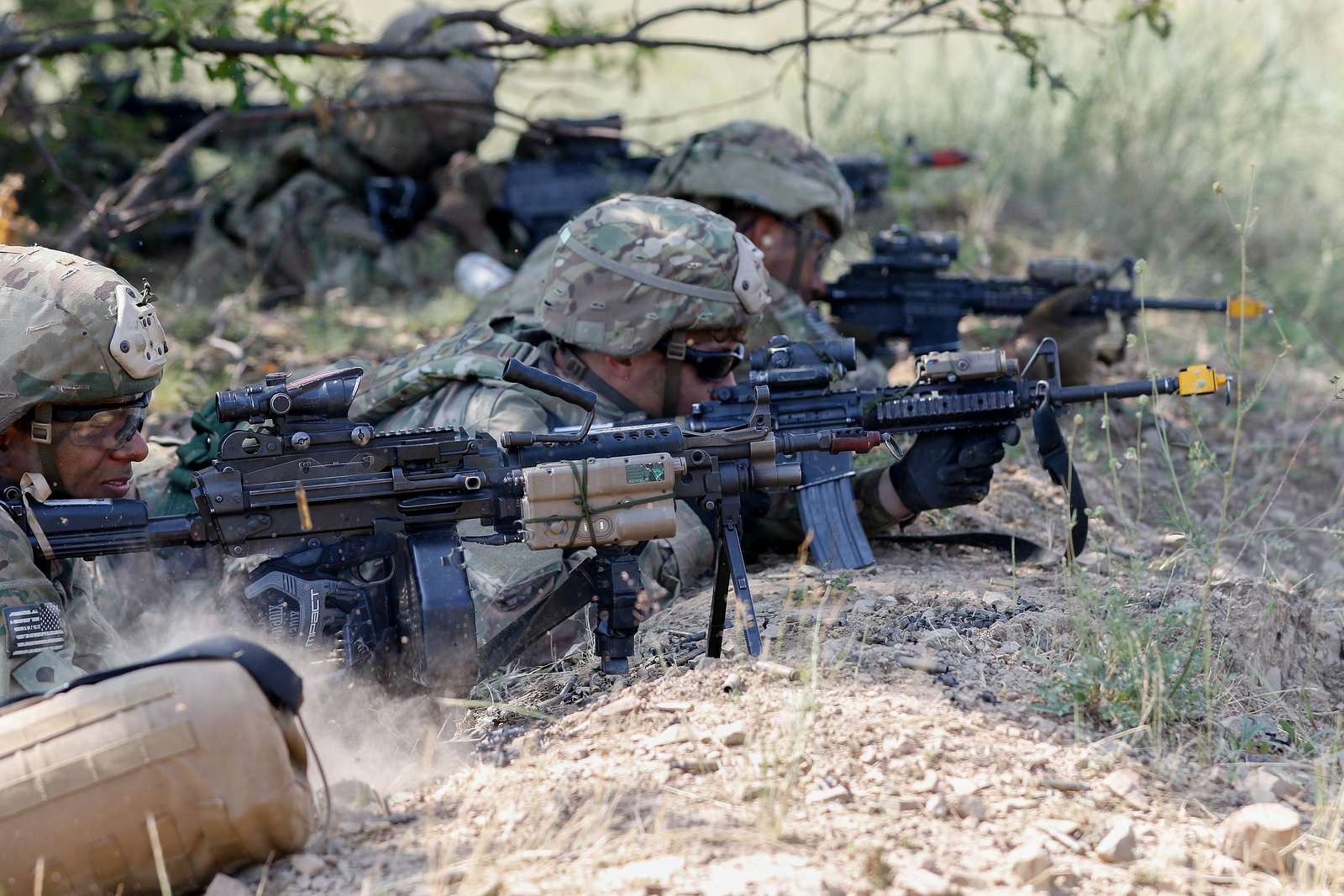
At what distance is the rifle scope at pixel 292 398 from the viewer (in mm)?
3506

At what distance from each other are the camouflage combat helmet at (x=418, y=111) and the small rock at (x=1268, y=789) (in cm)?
677

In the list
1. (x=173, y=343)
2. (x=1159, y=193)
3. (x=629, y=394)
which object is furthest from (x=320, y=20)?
(x=1159, y=193)

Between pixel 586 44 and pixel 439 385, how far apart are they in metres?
2.53

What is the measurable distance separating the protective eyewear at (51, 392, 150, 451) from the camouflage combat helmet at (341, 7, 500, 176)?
5.32 m

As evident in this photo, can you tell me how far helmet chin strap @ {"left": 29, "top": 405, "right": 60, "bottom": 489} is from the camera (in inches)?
137

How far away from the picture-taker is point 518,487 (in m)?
3.77

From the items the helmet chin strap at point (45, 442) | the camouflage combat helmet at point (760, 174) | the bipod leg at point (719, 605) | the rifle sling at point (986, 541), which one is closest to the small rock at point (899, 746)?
the bipod leg at point (719, 605)

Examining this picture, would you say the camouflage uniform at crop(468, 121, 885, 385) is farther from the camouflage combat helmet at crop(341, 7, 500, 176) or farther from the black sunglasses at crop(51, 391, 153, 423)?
the black sunglasses at crop(51, 391, 153, 423)

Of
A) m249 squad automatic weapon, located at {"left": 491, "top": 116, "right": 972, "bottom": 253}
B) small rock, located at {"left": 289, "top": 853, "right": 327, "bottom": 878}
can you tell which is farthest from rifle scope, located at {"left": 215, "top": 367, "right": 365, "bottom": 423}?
m249 squad automatic weapon, located at {"left": 491, "top": 116, "right": 972, "bottom": 253}

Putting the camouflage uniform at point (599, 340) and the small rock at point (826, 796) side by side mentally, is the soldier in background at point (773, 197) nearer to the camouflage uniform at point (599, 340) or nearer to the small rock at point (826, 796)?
the camouflage uniform at point (599, 340)

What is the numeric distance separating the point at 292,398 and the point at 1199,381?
2.84 m

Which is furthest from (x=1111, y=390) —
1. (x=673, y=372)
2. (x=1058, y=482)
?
(x=673, y=372)

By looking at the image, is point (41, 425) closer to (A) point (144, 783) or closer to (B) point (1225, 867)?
(A) point (144, 783)

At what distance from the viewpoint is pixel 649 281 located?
4562 millimetres
